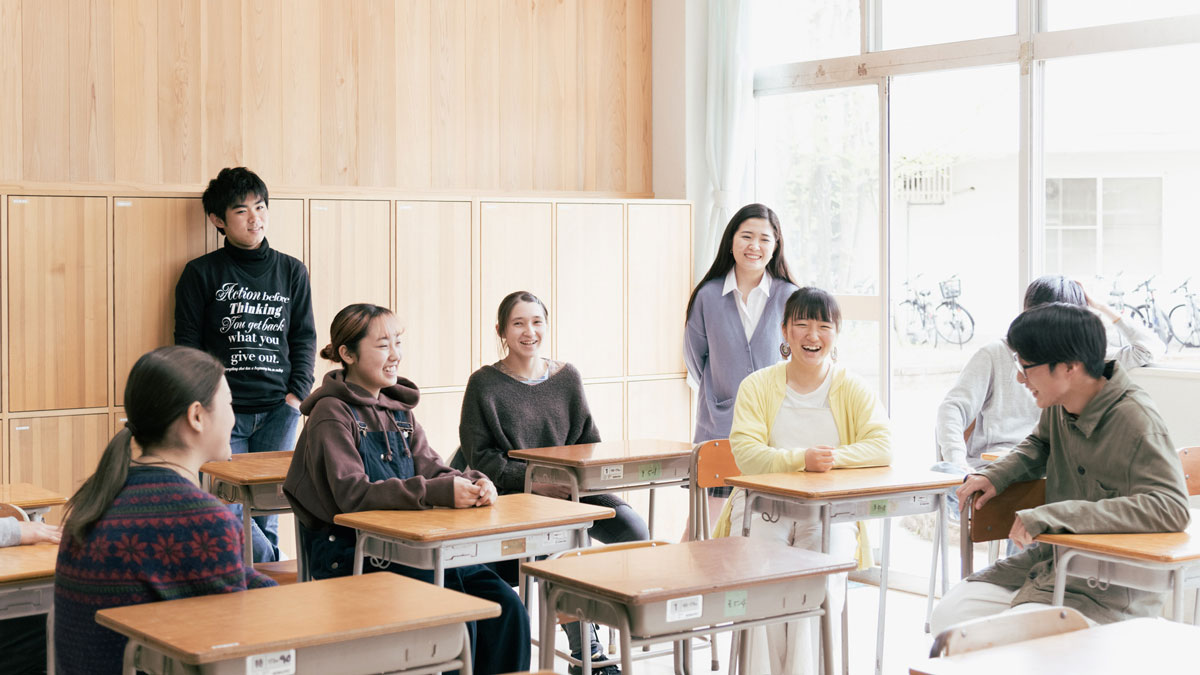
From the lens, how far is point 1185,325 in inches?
203

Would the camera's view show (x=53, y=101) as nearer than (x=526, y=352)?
No

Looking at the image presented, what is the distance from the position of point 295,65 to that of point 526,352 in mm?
2208

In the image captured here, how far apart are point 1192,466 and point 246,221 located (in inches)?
144

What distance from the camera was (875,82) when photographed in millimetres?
6359

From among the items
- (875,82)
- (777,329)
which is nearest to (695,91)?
(875,82)

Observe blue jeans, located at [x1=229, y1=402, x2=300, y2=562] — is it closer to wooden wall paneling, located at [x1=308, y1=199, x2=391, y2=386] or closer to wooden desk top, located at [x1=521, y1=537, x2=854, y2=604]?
wooden wall paneling, located at [x1=308, y1=199, x2=391, y2=386]

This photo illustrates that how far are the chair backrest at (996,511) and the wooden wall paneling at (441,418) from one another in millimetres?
3061

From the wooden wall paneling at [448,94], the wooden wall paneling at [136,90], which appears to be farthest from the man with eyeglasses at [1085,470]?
the wooden wall paneling at [136,90]

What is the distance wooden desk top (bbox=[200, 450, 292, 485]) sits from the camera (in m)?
4.17

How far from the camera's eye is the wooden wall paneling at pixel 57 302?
507 cm

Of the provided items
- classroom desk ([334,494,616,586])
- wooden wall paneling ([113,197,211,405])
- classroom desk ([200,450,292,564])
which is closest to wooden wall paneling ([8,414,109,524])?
wooden wall paneling ([113,197,211,405])

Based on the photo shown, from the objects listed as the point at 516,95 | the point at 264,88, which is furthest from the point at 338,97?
the point at 516,95

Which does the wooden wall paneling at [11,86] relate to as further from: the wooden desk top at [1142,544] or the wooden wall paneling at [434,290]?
the wooden desk top at [1142,544]

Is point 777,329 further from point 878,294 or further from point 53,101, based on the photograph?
point 53,101
